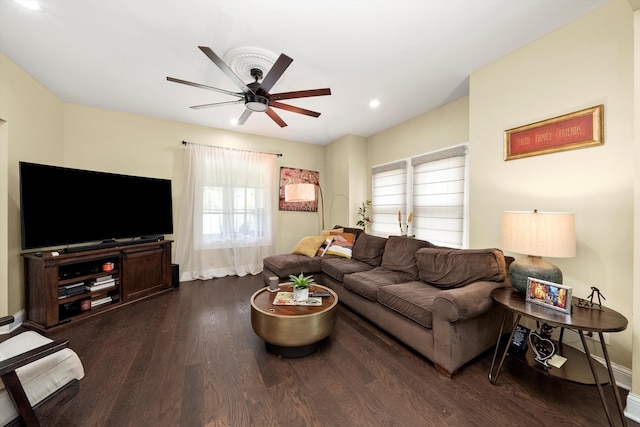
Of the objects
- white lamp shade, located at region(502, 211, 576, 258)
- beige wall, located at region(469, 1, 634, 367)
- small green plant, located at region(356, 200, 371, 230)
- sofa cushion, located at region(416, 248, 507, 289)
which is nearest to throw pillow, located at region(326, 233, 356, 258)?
small green plant, located at region(356, 200, 371, 230)

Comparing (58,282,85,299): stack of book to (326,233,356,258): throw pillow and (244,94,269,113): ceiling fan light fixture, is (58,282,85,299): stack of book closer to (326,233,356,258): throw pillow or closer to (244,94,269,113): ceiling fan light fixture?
(244,94,269,113): ceiling fan light fixture

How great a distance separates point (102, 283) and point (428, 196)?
4498 mm

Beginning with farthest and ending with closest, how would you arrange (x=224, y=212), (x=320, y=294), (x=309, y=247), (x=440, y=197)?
(x=224, y=212), (x=309, y=247), (x=440, y=197), (x=320, y=294)

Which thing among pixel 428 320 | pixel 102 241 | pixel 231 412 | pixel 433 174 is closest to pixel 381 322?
pixel 428 320

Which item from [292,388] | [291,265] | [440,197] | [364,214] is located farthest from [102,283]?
[440,197]

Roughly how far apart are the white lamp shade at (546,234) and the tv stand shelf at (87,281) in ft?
13.7

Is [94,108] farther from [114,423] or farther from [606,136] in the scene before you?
[606,136]

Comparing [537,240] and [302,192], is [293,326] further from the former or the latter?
[302,192]

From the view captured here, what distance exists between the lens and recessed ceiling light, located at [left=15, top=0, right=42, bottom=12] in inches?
64.6

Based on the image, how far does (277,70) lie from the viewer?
1725 millimetres

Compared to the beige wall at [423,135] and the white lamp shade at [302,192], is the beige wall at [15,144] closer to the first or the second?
the white lamp shade at [302,192]

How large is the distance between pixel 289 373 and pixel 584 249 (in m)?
2.49

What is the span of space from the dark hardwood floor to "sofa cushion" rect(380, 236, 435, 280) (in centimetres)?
85

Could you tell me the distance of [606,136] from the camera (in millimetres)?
1681
